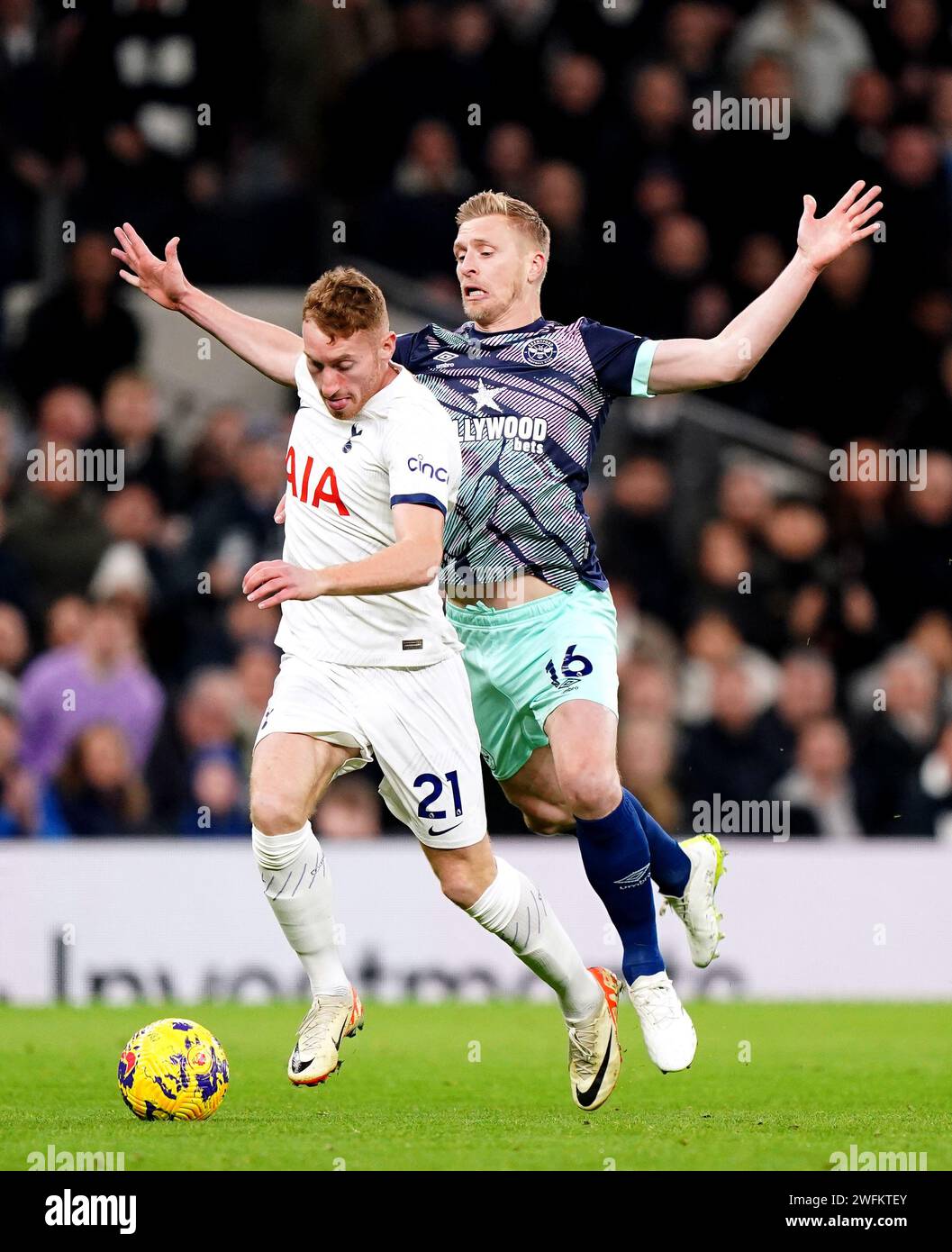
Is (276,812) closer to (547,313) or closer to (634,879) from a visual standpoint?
(634,879)

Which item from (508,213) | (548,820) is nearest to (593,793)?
(548,820)

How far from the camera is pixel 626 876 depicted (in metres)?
7.04

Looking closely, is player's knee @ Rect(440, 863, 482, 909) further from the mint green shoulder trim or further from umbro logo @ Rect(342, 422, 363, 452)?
the mint green shoulder trim

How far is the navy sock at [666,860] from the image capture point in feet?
24.6

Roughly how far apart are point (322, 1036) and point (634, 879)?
1174 mm

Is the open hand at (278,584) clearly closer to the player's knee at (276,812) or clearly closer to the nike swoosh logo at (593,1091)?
the player's knee at (276,812)

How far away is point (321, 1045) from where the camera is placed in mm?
6512

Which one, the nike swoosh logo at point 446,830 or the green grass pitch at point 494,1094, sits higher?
the nike swoosh logo at point 446,830

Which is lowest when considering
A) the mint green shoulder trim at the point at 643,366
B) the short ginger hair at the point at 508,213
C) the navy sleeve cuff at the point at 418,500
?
the navy sleeve cuff at the point at 418,500

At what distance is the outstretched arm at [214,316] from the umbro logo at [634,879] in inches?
76.1

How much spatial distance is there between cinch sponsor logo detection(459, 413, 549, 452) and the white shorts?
2.59 feet
